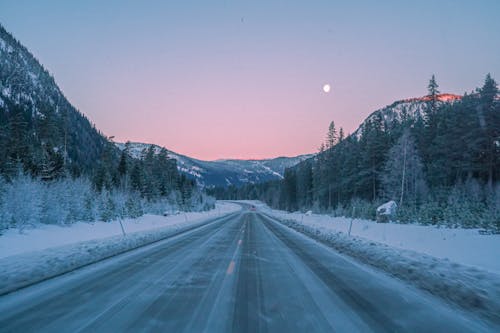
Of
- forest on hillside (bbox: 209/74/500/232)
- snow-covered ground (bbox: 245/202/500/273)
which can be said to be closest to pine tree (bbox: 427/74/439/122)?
forest on hillside (bbox: 209/74/500/232)

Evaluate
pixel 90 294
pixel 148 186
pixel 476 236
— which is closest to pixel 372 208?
pixel 476 236

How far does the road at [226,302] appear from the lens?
174 inches

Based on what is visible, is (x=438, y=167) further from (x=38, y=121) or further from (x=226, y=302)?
(x=38, y=121)

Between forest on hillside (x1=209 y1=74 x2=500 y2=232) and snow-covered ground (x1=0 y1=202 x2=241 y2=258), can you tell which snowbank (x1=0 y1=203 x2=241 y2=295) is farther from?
forest on hillside (x1=209 y1=74 x2=500 y2=232)

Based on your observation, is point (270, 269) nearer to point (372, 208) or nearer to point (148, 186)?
point (372, 208)

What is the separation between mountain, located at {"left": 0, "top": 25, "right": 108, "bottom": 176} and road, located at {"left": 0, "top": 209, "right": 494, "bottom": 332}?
26.9 meters

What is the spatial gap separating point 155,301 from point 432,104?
55.5m

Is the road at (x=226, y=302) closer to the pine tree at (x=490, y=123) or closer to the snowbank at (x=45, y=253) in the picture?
the snowbank at (x=45, y=253)

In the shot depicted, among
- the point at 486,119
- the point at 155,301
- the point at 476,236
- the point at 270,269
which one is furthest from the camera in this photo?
the point at 486,119

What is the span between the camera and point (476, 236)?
36.3ft

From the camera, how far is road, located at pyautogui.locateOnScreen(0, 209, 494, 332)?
14.5 feet

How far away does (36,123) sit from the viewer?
217 ft

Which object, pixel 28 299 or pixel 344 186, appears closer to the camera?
pixel 28 299

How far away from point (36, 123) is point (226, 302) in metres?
75.6
